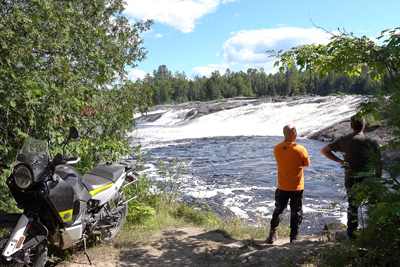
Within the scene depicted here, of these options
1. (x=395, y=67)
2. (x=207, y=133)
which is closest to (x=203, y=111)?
(x=207, y=133)

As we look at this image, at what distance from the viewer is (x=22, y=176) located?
3.12m

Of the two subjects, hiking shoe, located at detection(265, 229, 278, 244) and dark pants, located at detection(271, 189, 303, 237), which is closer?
dark pants, located at detection(271, 189, 303, 237)

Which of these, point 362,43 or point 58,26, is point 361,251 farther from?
point 58,26

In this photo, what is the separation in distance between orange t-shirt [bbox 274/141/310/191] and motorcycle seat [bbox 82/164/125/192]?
236 centimetres

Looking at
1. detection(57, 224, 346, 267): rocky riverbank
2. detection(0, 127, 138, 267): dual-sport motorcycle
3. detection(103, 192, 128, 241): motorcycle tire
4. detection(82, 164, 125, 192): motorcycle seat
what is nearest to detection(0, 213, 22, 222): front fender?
detection(0, 127, 138, 267): dual-sport motorcycle

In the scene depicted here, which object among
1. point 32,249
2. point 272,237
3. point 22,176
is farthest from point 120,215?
point 272,237

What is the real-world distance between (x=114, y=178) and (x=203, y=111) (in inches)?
1277

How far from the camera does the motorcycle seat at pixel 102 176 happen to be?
162 inches

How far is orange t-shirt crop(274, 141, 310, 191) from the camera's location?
4.82 m

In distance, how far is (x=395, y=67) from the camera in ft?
10.8

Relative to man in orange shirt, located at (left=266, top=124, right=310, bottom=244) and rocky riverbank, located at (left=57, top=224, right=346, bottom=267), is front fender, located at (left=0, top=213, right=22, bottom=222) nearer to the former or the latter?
rocky riverbank, located at (left=57, top=224, right=346, bottom=267)

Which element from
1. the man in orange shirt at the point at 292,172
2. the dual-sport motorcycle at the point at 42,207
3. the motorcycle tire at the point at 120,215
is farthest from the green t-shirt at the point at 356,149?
the dual-sport motorcycle at the point at 42,207

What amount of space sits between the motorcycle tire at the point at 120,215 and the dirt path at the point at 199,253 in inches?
6.8

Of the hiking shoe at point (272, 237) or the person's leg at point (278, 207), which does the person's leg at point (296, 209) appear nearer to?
the person's leg at point (278, 207)
